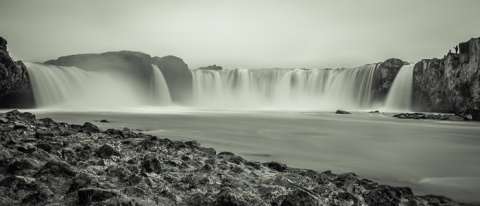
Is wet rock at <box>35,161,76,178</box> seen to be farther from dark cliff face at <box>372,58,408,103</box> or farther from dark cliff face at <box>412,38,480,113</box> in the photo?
dark cliff face at <box>372,58,408,103</box>

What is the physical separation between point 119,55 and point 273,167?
52.9m

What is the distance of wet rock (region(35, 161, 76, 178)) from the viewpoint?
→ 315 cm

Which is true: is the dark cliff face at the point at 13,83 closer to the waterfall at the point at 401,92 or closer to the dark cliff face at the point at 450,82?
the dark cliff face at the point at 450,82

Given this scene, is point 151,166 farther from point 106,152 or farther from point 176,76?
point 176,76

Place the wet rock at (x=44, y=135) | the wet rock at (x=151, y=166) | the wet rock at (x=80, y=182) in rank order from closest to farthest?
the wet rock at (x=80, y=182), the wet rock at (x=151, y=166), the wet rock at (x=44, y=135)

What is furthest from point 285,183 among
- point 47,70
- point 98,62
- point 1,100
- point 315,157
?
point 98,62

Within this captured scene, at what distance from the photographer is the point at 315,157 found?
7441 millimetres

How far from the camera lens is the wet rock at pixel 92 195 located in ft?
8.25

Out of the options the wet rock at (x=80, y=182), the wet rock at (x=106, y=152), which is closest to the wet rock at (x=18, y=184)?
the wet rock at (x=80, y=182)

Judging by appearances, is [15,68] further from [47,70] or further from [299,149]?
[299,149]

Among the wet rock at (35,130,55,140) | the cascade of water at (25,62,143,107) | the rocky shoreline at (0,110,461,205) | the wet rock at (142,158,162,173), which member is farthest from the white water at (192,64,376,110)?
the wet rock at (142,158,162,173)

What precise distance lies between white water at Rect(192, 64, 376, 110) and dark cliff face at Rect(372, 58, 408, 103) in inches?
140

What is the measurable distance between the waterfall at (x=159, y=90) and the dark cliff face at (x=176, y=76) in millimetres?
2381

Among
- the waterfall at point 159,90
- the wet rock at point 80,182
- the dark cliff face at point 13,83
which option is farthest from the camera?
the waterfall at point 159,90
